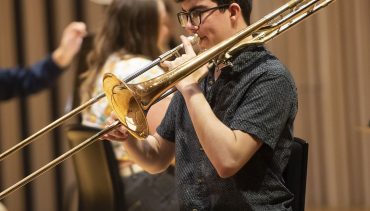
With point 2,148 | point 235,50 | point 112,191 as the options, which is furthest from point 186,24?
point 2,148

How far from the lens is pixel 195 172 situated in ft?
6.14

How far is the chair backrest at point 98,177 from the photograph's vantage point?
2648mm

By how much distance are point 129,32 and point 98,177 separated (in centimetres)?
65

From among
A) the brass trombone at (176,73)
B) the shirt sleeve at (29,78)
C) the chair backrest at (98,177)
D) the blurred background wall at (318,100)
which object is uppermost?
the brass trombone at (176,73)

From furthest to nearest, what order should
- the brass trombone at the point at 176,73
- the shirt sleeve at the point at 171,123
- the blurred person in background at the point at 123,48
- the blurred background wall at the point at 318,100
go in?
1. the blurred background wall at the point at 318,100
2. the blurred person in background at the point at 123,48
3. the shirt sleeve at the point at 171,123
4. the brass trombone at the point at 176,73

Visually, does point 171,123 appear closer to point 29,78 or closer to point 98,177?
point 98,177

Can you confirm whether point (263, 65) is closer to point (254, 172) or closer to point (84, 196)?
point (254, 172)

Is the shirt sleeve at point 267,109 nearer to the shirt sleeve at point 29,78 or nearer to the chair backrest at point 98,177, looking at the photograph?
the chair backrest at point 98,177

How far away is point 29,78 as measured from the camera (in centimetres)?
337

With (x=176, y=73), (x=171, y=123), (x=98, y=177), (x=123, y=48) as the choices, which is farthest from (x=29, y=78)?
(x=176, y=73)

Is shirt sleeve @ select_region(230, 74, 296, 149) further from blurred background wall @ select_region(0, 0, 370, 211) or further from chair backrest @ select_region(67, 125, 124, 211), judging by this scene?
blurred background wall @ select_region(0, 0, 370, 211)

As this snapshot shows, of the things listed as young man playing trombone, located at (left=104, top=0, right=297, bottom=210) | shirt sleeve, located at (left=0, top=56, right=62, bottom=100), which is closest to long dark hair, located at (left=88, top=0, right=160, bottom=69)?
shirt sleeve, located at (left=0, top=56, right=62, bottom=100)

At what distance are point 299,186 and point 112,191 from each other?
40.1 inches

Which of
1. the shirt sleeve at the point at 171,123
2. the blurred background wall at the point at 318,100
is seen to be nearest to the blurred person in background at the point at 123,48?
the shirt sleeve at the point at 171,123
